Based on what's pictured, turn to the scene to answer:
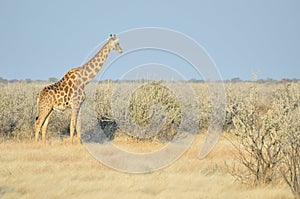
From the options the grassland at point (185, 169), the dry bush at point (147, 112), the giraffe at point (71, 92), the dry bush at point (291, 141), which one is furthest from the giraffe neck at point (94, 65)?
the dry bush at point (291, 141)

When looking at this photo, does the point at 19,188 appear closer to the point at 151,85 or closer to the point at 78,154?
the point at 78,154

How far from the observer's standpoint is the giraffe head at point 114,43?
1417cm

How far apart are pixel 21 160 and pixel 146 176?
9.79 ft

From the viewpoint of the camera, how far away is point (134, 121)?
15.2 m

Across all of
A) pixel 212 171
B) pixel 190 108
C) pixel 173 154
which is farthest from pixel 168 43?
pixel 190 108

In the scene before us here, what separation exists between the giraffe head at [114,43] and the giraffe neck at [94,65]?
17 centimetres

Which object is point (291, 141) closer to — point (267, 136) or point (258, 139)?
point (258, 139)

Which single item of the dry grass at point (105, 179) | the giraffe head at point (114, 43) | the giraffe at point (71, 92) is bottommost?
the dry grass at point (105, 179)

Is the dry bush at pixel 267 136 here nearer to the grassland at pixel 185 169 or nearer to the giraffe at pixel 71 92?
the grassland at pixel 185 169

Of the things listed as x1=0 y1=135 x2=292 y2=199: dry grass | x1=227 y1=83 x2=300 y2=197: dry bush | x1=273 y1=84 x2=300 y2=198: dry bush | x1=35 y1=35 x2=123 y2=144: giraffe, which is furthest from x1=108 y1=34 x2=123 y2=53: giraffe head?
x1=273 y1=84 x2=300 y2=198: dry bush

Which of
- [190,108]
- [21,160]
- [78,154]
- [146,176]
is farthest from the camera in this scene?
[190,108]

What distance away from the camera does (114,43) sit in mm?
14234

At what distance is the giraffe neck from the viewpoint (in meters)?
14.4

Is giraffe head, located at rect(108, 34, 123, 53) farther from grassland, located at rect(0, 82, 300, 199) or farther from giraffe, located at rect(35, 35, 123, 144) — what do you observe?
grassland, located at rect(0, 82, 300, 199)
